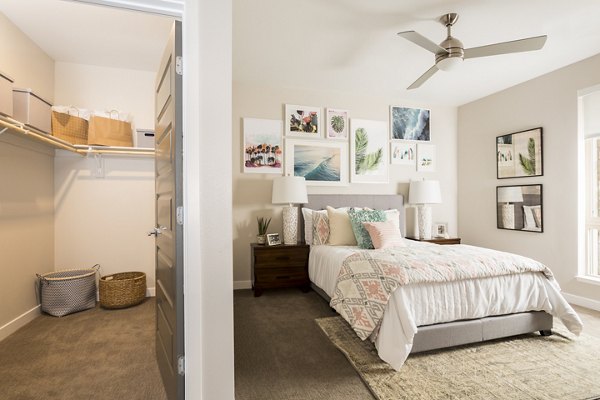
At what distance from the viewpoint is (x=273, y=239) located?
3.64 metres

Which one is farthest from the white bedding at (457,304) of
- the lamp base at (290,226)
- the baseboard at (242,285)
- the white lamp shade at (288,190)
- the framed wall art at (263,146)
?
the framed wall art at (263,146)

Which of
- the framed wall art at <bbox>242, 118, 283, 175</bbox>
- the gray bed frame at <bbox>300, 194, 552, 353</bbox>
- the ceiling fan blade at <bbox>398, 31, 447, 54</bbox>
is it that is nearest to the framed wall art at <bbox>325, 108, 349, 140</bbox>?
the framed wall art at <bbox>242, 118, 283, 175</bbox>

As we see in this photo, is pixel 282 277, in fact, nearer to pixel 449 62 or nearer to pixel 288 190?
→ pixel 288 190

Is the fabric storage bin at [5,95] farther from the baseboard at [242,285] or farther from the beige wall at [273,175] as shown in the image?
the baseboard at [242,285]

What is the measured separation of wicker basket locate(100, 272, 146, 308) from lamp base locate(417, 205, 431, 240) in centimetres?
367

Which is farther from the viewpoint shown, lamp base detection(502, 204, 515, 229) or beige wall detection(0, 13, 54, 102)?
lamp base detection(502, 204, 515, 229)

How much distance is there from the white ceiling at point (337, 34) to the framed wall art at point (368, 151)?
73 centimetres

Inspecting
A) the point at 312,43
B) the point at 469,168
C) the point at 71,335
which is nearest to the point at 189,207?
the point at 71,335

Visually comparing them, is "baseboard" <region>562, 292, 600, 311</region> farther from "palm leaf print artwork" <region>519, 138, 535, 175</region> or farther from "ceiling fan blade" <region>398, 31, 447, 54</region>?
"ceiling fan blade" <region>398, 31, 447, 54</region>

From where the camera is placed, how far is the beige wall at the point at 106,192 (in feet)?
10.4

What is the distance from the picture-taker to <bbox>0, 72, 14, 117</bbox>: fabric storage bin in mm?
2082

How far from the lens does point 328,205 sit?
4074mm

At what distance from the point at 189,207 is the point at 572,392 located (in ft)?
7.88

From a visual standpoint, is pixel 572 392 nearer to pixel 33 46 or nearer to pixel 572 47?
pixel 572 47
